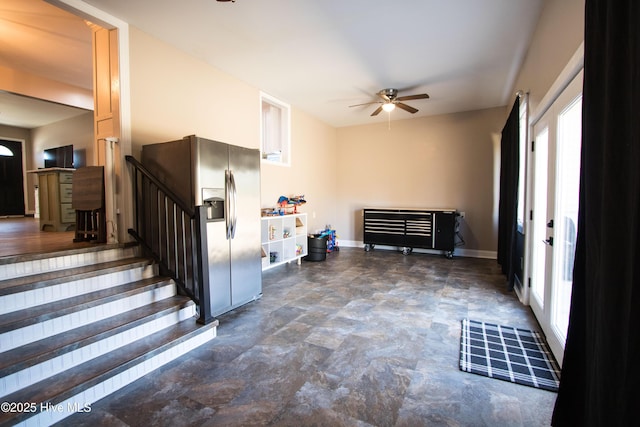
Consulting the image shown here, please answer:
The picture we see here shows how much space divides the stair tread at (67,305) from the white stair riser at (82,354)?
31 centimetres

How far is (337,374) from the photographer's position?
210 cm

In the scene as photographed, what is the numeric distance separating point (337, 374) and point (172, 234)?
2.04 m

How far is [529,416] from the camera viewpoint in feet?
5.50

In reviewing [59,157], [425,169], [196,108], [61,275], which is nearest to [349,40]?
[196,108]

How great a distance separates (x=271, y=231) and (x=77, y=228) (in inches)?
97.6

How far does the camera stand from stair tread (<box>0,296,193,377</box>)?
1.73 metres

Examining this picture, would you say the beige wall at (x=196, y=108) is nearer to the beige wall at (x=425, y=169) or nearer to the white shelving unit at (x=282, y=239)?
the white shelving unit at (x=282, y=239)

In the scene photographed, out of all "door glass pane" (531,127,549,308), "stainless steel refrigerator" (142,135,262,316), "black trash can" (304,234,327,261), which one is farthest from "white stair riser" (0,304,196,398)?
"door glass pane" (531,127,549,308)

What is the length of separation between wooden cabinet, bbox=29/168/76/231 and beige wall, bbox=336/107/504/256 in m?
5.30

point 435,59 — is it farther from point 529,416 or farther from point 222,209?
point 529,416

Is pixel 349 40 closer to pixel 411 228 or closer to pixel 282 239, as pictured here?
pixel 282 239

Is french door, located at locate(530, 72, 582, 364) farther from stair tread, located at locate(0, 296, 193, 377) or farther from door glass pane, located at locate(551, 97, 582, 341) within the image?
stair tread, located at locate(0, 296, 193, 377)

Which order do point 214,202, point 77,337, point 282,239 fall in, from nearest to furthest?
point 77,337 → point 214,202 → point 282,239

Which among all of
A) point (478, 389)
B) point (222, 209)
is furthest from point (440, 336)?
point (222, 209)
